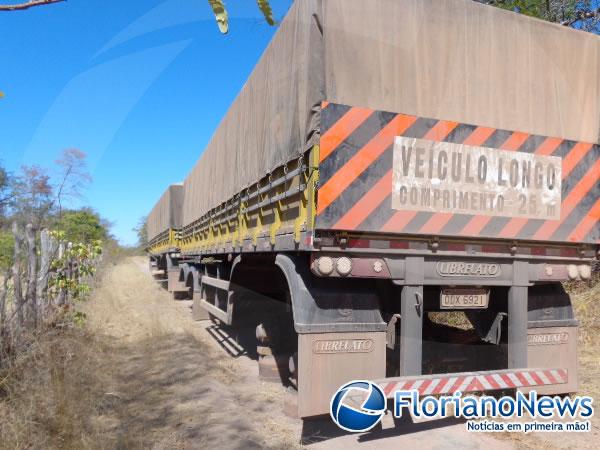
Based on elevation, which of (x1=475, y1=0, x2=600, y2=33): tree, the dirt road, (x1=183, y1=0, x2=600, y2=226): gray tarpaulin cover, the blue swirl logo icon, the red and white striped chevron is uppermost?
(x1=475, y1=0, x2=600, y2=33): tree

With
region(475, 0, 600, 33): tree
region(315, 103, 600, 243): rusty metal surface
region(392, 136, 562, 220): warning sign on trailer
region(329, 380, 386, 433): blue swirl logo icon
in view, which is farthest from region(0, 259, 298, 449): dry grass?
region(475, 0, 600, 33): tree

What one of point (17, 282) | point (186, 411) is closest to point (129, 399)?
point (186, 411)

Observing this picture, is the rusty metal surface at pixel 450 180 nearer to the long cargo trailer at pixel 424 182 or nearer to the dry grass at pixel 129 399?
the long cargo trailer at pixel 424 182

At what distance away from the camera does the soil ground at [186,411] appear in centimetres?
345

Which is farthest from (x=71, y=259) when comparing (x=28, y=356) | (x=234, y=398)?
(x=234, y=398)

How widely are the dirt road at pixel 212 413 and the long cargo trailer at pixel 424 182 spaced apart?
1.65ft

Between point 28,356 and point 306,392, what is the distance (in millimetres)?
2713

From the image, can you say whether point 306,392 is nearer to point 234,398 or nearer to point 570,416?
→ point 234,398

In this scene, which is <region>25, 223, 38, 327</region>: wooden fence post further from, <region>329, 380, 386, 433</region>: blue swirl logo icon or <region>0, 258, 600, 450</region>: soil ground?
<region>329, 380, 386, 433</region>: blue swirl logo icon

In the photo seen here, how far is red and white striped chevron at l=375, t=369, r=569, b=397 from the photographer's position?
10.6ft

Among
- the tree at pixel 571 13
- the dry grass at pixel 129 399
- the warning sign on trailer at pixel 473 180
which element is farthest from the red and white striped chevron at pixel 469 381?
the tree at pixel 571 13

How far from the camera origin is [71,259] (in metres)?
7.50

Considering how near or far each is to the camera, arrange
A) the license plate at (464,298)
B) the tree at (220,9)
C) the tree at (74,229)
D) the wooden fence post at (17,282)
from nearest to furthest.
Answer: the tree at (220,9) < the license plate at (464,298) < the wooden fence post at (17,282) < the tree at (74,229)

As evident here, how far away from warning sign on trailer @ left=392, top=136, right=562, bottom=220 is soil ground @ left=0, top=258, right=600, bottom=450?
171 centimetres
